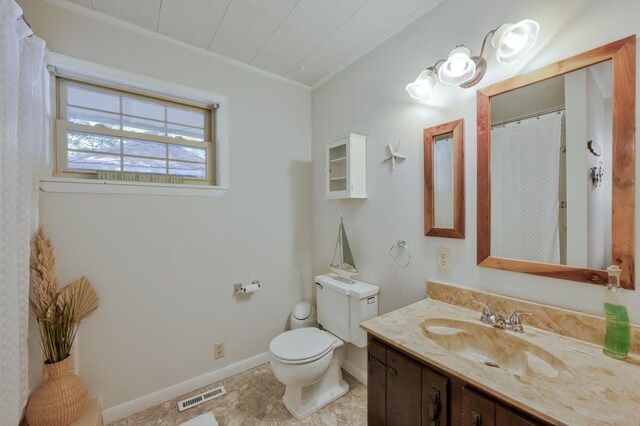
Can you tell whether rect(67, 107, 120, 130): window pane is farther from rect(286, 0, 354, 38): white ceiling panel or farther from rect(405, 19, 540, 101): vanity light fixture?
rect(405, 19, 540, 101): vanity light fixture

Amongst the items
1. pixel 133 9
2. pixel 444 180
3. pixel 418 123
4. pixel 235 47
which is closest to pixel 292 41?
pixel 235 47

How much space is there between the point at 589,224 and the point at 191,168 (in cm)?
231

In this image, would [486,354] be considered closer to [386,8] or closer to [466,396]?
[466,396]

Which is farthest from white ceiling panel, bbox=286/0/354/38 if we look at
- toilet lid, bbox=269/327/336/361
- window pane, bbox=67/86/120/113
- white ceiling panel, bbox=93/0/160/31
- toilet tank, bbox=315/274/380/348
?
toilet lid, bbox=269/327/336/361

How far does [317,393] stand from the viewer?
1.77 meters

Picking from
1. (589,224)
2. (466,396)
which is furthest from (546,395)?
(589,224)

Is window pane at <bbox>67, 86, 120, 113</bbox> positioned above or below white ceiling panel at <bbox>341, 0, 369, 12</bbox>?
below

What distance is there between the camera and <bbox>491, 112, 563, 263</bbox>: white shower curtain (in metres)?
1.11

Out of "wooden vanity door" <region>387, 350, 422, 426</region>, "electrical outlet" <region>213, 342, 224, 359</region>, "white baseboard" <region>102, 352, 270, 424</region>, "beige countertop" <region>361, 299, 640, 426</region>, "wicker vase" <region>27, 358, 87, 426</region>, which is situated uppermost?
"beige countertop" <region>361, 299, 640, 426</region>

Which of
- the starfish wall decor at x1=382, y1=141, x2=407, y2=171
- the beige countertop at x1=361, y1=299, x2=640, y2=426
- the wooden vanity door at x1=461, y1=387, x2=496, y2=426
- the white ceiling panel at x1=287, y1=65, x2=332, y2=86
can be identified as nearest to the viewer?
the beige countertop at x1=361, y1=299, x2=640, y2=426

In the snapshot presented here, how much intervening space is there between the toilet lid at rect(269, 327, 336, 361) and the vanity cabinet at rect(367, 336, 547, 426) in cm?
50

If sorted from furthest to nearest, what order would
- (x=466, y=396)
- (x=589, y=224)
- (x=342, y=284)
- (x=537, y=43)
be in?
(x=342, y=284)
(x=537, y=43)
(x=589, y=224)
(x=466, y=396)

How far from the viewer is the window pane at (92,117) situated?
5.43ft

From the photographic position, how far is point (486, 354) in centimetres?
116
